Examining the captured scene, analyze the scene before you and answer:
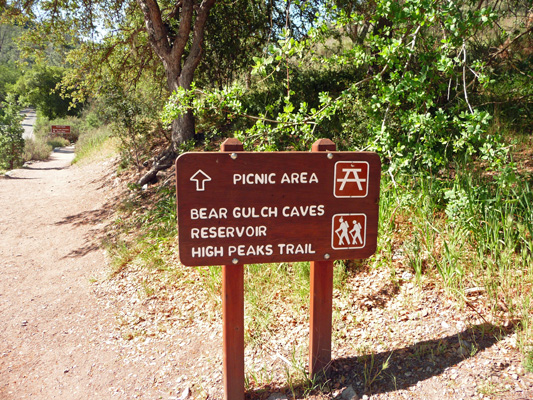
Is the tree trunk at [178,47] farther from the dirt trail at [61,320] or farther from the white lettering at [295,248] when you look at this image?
the white lettering at [295,248]

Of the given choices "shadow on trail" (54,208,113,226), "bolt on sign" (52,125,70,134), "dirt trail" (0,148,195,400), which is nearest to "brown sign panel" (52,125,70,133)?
"bolt on sign" (52,125,70,134)

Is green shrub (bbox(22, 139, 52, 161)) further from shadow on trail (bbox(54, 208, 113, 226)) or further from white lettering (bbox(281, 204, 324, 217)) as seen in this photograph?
white lettering (bbox(281, 204, 324, 217))

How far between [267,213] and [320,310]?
0.73 m

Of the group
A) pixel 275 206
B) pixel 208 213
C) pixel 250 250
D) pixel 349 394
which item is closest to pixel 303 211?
pixel 275 206

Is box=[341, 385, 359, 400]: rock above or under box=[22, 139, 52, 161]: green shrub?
under

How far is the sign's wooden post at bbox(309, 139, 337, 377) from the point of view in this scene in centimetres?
260

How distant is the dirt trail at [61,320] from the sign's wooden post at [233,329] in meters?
0.68

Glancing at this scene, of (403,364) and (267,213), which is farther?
(403,364)

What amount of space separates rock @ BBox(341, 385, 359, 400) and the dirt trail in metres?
1.23

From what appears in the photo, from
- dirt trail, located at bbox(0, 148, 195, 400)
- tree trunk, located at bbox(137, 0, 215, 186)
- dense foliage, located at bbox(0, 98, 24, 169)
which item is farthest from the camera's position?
dense foliage, located at bbox(0, 98, 24, 169)

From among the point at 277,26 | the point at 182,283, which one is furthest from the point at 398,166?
the point at 277,26

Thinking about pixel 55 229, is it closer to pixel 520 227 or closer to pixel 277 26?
pixel 277 26

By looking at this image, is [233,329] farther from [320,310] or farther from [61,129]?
[61,129]

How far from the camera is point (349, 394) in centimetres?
260
